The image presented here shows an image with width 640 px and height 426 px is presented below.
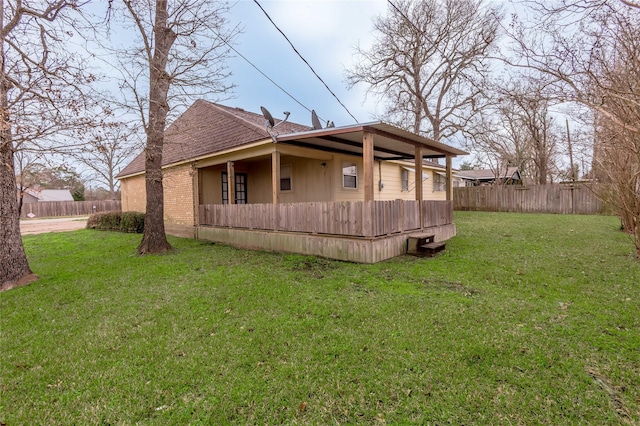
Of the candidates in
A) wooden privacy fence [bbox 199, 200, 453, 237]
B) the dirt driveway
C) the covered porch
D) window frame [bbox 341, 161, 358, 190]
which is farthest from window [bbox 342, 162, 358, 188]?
the dirt driveway

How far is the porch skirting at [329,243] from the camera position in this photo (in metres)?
6.92

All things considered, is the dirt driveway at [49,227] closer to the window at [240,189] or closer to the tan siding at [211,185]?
the tan siding at [211,185]

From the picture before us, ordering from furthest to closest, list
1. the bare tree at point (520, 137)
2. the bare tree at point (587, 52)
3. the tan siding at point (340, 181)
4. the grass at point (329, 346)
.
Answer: the bare tree at point (520, 137)
the tan siding at point (340, 181)
the bare tree at point (587, 52)
the grass at point (329, 346)

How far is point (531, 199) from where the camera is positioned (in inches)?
741

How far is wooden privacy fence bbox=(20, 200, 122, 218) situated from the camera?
3309cm

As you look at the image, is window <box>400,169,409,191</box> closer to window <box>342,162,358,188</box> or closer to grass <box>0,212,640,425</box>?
window <box>342,162,358,188</box>

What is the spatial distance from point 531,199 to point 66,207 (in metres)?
43.3

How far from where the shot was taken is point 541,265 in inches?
249

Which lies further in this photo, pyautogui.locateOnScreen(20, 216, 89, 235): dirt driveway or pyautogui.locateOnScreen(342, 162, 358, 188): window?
pyautogui.locateOnScreen(20, 216, 89, 235): dirt driveway

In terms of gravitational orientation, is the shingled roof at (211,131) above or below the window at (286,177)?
above

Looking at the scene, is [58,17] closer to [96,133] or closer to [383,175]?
[96,133]

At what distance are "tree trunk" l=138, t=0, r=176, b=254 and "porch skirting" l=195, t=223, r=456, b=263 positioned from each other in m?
2.05

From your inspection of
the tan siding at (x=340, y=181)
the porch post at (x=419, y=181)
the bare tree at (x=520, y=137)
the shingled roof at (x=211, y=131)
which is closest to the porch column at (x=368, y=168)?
the porch post at (x=419, y=181)

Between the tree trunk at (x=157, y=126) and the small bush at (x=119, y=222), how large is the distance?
5.14 meters
